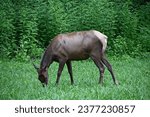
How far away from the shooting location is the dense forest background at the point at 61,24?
882 inches

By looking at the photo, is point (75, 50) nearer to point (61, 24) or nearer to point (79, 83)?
point (79, 83)

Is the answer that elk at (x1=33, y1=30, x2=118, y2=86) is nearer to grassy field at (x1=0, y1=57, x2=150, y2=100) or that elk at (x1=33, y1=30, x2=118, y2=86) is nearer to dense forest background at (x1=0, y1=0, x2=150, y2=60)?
grassy field at (x1=0, y1=57, x2=150, y2=100)

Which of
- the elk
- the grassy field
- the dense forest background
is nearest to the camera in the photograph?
the grassy field

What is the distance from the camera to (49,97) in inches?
428

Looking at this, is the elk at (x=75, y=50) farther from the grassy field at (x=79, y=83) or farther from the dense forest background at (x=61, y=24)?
the dense forest background at (x=61, y=24)

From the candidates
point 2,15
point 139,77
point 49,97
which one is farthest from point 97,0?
point 49,97

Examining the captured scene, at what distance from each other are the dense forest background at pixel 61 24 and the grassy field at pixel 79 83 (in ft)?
8.24

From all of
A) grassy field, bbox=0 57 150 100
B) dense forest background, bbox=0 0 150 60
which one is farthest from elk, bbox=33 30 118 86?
dense forest background, bbox=0 0 150 60

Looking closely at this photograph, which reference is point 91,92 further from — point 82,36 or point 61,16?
point 61,16

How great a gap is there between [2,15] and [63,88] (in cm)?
1104

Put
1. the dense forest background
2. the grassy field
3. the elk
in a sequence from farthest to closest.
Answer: the dense forest background, the elk, the grassy field

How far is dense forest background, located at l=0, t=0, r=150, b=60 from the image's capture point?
22391mm

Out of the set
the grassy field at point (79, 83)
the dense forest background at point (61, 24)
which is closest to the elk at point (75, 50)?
the grassy field at point (79, 83)

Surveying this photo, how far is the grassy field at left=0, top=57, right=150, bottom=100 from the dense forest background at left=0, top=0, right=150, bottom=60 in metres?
2.51
